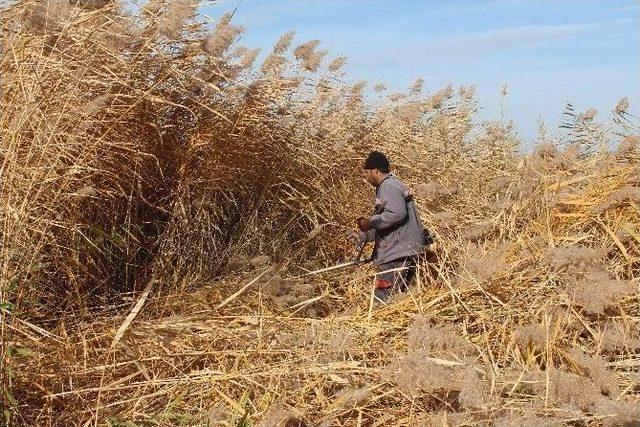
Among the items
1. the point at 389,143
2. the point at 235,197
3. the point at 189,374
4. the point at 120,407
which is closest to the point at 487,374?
the point at 189,374

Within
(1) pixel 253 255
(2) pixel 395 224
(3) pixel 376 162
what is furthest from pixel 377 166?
(1) pixel 253 255

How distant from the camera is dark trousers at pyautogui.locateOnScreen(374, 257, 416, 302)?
476 cm

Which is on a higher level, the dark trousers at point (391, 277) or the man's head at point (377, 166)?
the man's head at point (377, 166)

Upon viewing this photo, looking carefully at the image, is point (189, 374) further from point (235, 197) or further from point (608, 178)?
point (608, 178)

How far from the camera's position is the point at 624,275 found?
4.23 metres

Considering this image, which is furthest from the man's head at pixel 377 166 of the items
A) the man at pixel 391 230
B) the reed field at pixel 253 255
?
the reed field at pixel 253 255

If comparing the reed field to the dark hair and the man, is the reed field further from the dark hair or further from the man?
the dark hair

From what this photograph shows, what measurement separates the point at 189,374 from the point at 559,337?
1.70 metres

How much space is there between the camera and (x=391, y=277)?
4.88 m

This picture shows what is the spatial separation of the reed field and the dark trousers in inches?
5.0

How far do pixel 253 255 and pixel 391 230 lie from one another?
3.15 ft

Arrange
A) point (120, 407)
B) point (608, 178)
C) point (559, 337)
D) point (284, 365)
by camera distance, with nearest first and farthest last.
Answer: point (120, 407)
point (284, 365)
point (559, 337)
point (608, 178)

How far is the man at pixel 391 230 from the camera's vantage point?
4820 mm

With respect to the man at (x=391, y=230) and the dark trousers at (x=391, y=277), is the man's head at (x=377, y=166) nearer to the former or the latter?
the man at (x=391, y=230)
